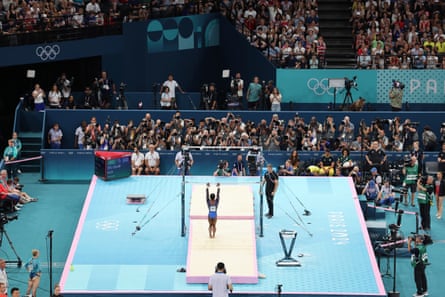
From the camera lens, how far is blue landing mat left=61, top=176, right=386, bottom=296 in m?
23.6

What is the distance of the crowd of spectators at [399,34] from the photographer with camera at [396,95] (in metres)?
1.31

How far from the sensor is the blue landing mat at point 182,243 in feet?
77.4

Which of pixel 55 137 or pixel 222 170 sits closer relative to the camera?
pixel 222 170

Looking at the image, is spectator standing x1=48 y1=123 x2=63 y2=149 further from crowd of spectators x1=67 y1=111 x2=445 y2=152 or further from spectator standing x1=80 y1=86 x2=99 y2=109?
spectator standing x1=80 y1=86 x2=99 y2=109

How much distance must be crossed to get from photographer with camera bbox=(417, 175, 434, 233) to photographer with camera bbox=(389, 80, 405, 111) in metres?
7.54

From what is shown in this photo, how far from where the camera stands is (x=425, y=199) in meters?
27.3

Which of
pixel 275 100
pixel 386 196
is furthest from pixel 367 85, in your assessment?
pixel 386 196

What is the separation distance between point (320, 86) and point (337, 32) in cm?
297

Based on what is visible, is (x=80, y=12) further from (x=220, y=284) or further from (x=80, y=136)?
(x=220, y=284)

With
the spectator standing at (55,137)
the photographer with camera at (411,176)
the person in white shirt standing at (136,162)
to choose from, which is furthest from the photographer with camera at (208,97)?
the photographer with camera at (411,176)

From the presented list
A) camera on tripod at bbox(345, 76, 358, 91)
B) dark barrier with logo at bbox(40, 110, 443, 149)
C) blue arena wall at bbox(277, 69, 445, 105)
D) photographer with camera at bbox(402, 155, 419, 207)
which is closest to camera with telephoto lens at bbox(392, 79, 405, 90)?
blue arena wall at bbox(277, 69, 445, 105)

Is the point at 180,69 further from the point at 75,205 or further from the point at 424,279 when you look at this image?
the point at 424,279

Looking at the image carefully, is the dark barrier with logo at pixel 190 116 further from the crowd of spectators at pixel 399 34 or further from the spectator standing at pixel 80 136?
the crowd of spectators at pixel 399 34

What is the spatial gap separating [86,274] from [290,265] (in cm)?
480
